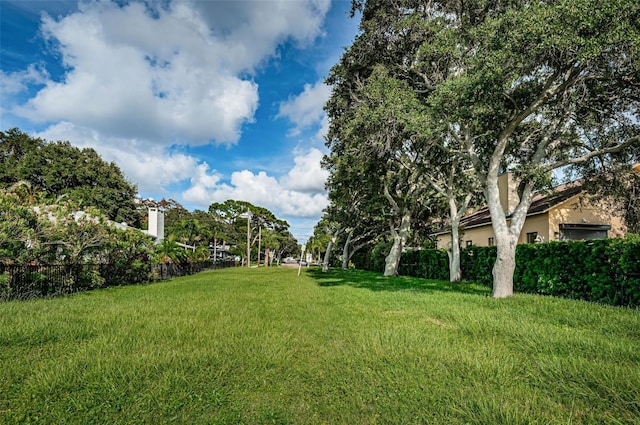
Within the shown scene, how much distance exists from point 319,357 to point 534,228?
54.9ft

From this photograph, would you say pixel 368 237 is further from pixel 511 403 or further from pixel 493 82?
pixel 511 403

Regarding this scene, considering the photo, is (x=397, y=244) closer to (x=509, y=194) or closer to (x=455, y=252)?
(x=455, y=252)

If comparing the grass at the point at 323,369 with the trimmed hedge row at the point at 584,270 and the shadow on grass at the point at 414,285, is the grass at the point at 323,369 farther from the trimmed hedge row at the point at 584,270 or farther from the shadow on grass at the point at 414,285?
the shadow on grass at the point at 414,285

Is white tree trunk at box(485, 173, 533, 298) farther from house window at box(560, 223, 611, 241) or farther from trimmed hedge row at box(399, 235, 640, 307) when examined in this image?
house window at box(560, 223, 611, 241)

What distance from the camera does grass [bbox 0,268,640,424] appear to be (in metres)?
3.10

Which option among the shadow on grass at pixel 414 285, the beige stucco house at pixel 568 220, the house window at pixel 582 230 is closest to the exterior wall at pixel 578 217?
the beige stucco house at pixel 568 220

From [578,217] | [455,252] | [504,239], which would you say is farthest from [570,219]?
[504,239]

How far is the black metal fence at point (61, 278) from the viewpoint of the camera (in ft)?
33.6

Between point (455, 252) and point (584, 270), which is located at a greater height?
point (455, 252)

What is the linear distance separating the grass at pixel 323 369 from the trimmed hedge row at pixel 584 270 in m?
1.45

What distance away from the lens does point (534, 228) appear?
56.9 feet

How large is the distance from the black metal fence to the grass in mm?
3901

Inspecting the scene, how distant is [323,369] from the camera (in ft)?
13.7

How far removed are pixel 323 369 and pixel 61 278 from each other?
1155cm
